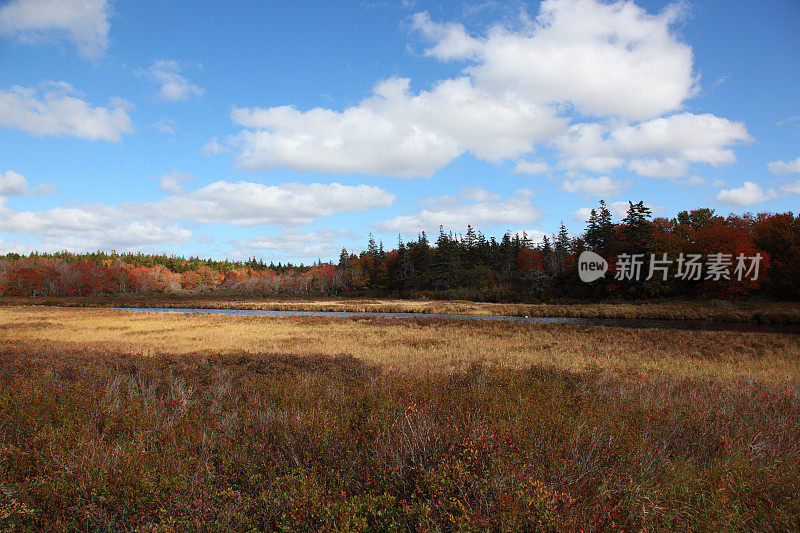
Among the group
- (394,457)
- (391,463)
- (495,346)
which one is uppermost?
(394,457)

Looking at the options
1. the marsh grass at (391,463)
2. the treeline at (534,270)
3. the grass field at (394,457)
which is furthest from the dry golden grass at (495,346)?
the treeline at (534,270)

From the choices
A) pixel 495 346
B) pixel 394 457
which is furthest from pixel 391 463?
pixel 495 346

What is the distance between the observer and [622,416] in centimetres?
636

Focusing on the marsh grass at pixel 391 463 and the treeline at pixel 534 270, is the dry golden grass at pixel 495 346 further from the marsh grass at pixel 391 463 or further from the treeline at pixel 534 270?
the treeline at pixel 534 270

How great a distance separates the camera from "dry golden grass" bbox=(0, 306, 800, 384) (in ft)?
46.9

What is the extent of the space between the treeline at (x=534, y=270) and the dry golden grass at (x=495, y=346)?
39353 millimetres

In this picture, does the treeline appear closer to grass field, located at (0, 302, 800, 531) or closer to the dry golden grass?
the dry golden grass

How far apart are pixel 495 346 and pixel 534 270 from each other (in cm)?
6438

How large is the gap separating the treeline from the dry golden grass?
3935cm

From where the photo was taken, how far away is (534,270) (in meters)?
80.2

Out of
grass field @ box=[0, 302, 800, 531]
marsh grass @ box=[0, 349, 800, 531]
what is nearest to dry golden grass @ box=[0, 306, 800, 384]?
grass field @ box=[0, 302, 800, 531]

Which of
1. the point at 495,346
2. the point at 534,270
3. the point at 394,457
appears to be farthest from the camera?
the point at 534,270

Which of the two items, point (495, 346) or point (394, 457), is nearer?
point (394, 457)

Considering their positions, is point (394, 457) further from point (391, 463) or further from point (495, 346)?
point (495, 346)
